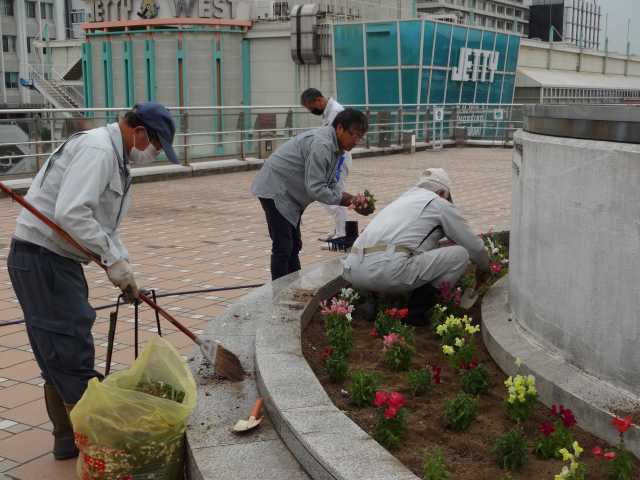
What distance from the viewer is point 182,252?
8.98 meters

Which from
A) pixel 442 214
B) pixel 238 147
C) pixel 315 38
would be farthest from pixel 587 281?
pixel 315 38

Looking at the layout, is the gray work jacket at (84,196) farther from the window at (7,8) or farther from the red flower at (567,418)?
the window at (7,8)

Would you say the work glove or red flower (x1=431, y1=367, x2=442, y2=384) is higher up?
the work glove

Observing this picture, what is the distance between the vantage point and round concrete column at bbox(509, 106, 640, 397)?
137 inches

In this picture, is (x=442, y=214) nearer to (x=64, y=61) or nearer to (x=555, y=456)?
(x=555, y=456)

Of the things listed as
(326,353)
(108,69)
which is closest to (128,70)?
(108,69)

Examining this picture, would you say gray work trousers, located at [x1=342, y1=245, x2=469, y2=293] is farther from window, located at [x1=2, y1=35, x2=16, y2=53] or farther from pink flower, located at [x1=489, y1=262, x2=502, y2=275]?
window, located at [x1=2, y1=35, x2=16, y2=53]

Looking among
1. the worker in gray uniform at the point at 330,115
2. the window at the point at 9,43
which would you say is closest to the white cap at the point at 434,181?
the worker in gray uniform at the point at 330,115

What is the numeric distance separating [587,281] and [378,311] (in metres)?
1.79

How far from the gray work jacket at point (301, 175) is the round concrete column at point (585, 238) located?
1.88m

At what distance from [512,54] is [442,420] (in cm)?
3705

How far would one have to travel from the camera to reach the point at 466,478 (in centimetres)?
307

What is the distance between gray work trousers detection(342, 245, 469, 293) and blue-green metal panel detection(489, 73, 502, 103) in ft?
112

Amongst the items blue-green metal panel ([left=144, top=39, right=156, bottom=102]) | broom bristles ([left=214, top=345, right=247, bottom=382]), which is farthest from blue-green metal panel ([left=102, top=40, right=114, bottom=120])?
broom bristles ([left=214, top=345, right=247, bottom=382])
